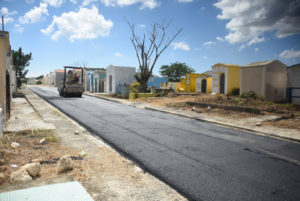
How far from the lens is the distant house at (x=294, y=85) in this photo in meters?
15.0

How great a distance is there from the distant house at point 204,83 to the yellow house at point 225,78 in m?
4.55

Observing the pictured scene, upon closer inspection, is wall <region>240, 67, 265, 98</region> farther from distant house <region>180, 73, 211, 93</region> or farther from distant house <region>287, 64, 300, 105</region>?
distant house <region>180, 73, 211, 93</region>

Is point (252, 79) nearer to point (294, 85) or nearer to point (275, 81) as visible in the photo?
point (275, 81)

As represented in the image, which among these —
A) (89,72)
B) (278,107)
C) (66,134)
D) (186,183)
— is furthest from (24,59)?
(186,183)

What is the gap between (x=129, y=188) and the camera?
347 cm

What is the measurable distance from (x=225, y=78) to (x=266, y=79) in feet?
19.5

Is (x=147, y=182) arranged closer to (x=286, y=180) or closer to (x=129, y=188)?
(x=129, y=188)

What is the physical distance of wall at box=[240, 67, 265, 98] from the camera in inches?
688

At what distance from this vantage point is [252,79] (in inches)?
716

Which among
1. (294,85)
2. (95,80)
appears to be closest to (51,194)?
(294,85)

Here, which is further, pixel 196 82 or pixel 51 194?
pixel 196 82

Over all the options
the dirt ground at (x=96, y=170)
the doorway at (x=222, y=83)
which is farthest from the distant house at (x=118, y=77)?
the dirt ground at (x=96, y=170)

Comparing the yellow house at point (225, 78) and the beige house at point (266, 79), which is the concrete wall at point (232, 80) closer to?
the yellow house at point (225, 78)

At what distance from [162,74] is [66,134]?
64.8 m
